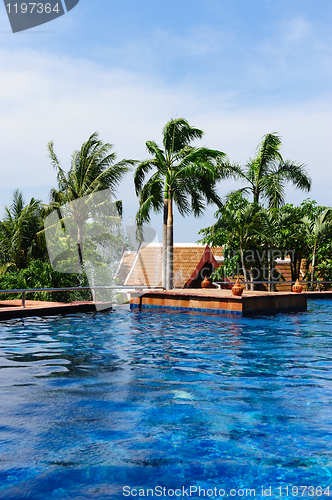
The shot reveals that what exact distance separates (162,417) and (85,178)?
18.0m

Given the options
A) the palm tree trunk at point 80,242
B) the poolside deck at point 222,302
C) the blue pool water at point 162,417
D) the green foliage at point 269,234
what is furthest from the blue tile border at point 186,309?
the green foliage at point 269,234

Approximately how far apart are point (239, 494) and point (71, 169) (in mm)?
21376

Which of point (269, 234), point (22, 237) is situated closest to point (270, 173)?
point (269, 234)

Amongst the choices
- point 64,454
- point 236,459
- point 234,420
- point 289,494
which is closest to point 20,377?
point 64,454

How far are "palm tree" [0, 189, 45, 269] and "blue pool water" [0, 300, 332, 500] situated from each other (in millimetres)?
13909

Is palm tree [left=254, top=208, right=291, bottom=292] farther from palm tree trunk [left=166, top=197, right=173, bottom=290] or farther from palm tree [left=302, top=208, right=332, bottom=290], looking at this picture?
palm tree trunk [left=166, top=197, right=173, bottom=290]

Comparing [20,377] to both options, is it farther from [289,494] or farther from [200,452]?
[289,494]

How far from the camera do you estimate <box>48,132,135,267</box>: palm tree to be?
72.4ft

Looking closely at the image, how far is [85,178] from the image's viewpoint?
22.5 meters

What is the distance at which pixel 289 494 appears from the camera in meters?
4.12

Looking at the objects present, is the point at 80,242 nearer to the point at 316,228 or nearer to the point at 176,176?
the point at 176,176

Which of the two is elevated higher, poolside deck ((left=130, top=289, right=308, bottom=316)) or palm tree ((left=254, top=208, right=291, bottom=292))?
palm tree ((left=254, top=208, right=291, bottom=292))

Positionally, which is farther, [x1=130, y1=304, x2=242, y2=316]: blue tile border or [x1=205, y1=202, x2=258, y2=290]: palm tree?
[x1=205, y1=202, x2=258, y2=290]: palm tree

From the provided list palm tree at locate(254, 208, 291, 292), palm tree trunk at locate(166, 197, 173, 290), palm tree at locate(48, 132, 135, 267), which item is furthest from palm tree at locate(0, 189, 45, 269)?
palm tree at locate(254, 208, 291, 292)
